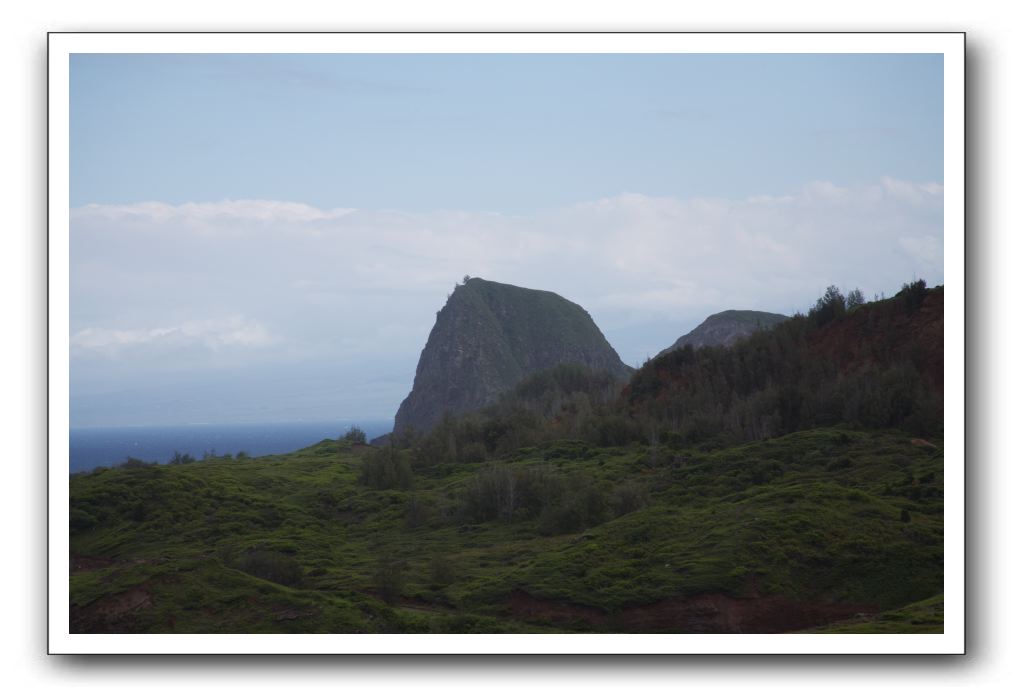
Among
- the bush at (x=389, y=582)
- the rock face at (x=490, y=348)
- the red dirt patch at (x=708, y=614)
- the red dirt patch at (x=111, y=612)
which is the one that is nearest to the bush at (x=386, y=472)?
the bush at (x=389, y=582)

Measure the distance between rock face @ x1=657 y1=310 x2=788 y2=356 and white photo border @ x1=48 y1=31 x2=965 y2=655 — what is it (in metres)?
74.2

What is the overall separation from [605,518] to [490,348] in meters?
63.9

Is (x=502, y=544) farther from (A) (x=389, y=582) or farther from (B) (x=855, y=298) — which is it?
(B) (x=855, y=298)

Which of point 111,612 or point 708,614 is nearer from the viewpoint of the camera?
point 111,612

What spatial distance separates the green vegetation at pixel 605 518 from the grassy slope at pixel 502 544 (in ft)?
0.23

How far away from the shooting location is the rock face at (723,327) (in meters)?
90.6

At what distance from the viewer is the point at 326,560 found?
24.4 meters

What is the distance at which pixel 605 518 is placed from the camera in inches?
1068

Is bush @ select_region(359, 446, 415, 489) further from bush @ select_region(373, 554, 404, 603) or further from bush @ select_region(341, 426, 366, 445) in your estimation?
bush @ select_region(341, 426, 366, 445)

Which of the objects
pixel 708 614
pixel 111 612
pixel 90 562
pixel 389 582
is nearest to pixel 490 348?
pixel 90 562

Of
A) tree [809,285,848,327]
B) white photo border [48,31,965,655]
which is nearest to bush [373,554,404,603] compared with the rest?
white photo border [48,31,965,655]
